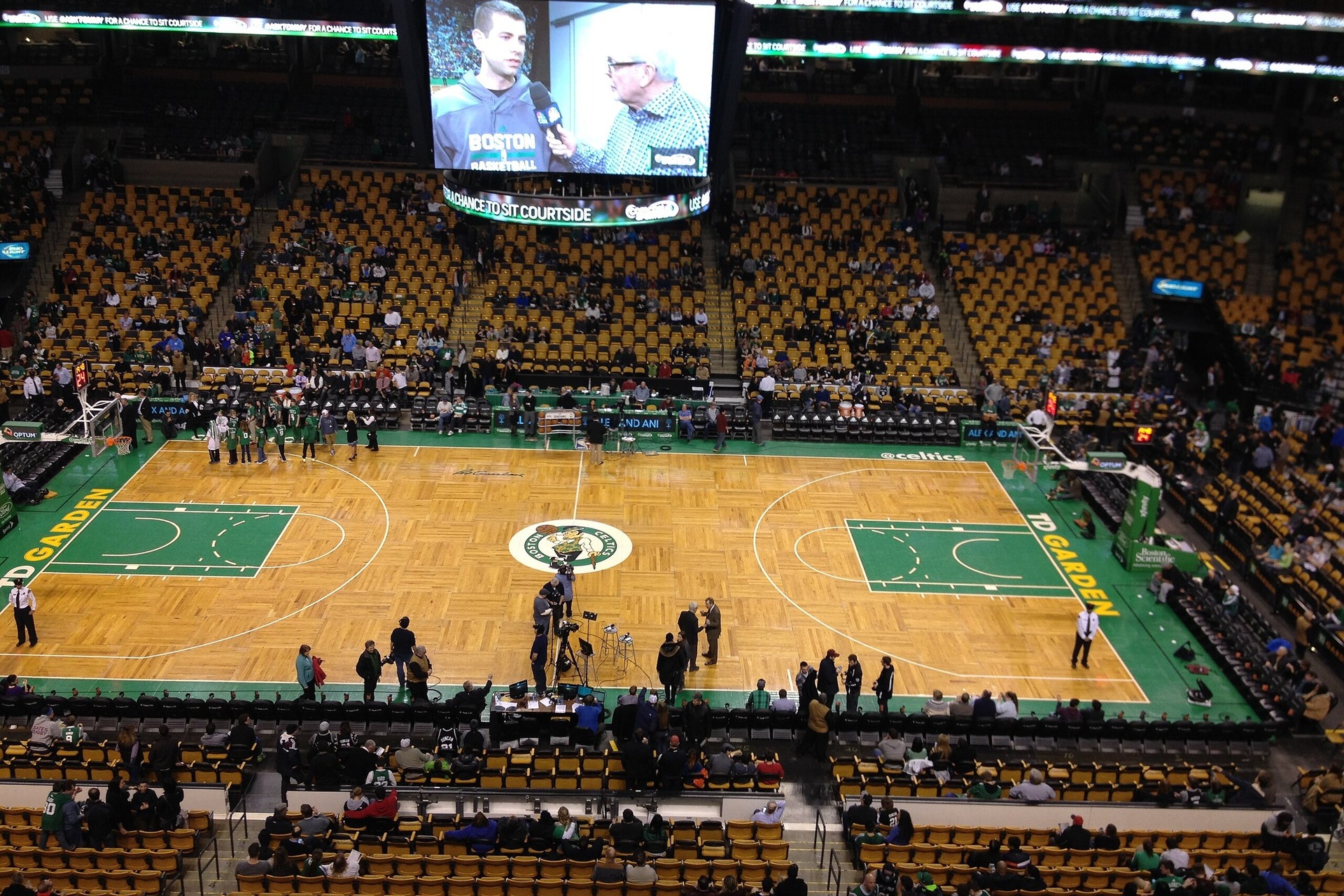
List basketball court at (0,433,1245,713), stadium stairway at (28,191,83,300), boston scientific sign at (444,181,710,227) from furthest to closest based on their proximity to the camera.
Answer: stadium stairway at (28,191,83,300)
boston scientific sign at (444,181,710,227)
basketball court at (0,433,1245,713)

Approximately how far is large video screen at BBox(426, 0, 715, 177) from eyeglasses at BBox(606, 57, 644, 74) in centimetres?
2

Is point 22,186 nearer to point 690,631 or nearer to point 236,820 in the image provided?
point 236,820

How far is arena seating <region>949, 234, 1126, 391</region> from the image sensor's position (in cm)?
3606

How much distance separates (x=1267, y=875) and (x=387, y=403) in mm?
25023

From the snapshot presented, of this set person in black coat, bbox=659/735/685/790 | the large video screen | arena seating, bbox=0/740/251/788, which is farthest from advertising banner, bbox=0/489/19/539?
person in black coat, bbox=659/735/685/790

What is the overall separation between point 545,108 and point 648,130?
2.06m

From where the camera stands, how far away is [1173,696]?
70.1ft

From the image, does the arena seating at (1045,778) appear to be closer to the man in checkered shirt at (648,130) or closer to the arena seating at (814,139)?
the man in checkered shirt at (648,130)

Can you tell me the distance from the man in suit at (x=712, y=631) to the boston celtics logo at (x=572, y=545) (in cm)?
399

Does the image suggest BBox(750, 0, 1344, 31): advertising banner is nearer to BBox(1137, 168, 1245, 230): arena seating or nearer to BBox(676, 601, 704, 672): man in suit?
BBox(1137, 168, 1245, 230): arena seating

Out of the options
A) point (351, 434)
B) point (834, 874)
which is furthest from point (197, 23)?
point (834, 874)

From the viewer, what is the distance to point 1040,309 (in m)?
38.1

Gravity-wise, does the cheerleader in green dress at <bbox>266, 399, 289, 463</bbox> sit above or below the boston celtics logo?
above

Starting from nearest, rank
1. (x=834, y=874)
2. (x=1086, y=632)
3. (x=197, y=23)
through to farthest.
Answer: (x=834, y=874) → (x=1086, y=632) → (x=197, y=23)
